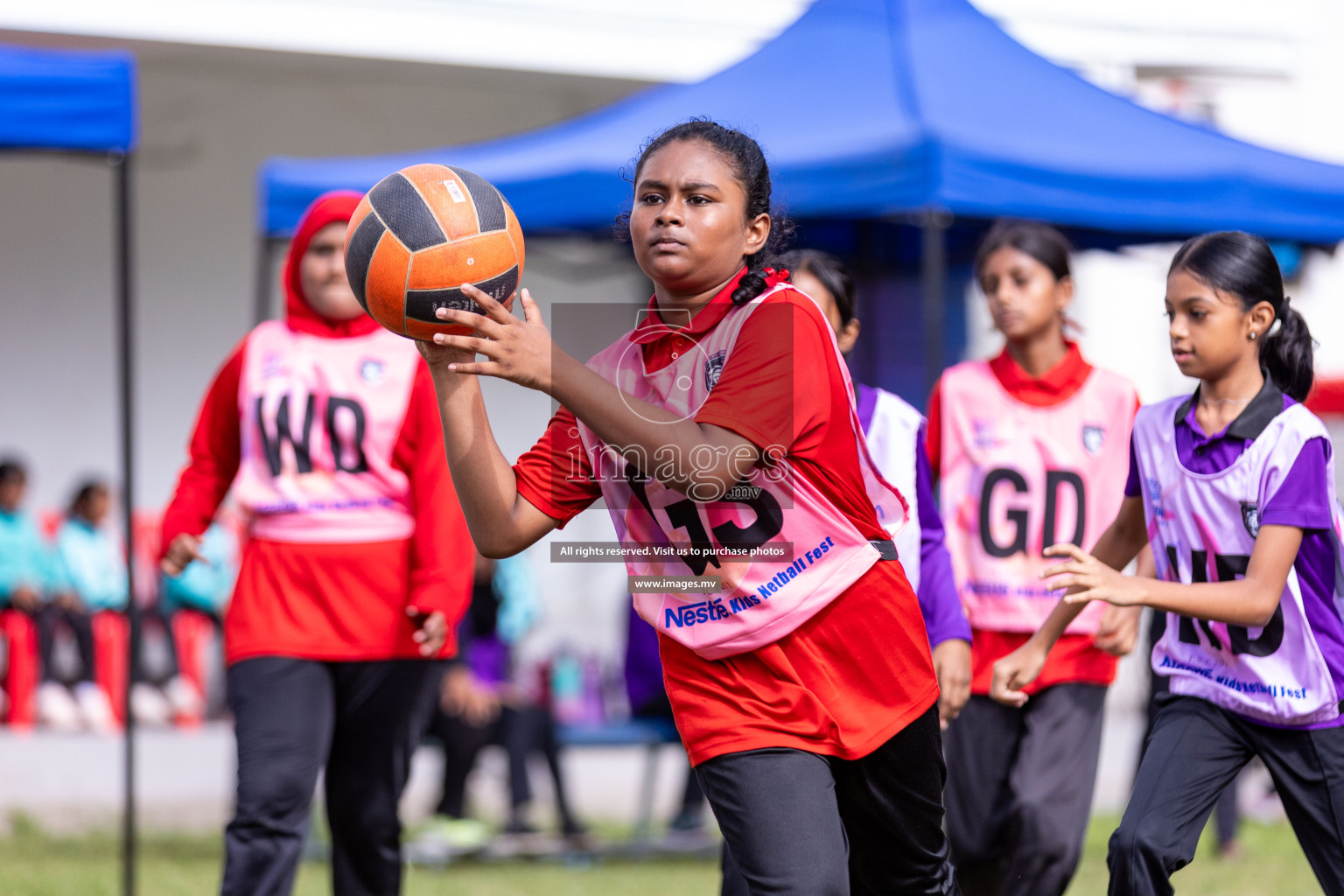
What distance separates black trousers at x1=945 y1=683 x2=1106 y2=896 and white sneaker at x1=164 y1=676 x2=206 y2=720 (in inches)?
244

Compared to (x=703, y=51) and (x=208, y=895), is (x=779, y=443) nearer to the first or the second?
(x=208, y=895)

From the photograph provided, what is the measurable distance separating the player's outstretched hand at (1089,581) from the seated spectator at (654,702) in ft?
13.3

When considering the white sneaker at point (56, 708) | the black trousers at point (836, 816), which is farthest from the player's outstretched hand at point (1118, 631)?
the white sneaker at point (56, 708)

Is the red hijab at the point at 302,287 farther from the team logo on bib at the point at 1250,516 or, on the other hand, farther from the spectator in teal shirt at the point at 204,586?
the spectator in teal shirt at the point at 204,586

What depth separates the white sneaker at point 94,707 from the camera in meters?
8.62

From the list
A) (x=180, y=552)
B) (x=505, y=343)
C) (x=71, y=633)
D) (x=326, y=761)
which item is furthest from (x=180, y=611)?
(x=505, y=343)

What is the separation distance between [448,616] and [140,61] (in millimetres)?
7572

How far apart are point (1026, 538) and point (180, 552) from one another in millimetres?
2380

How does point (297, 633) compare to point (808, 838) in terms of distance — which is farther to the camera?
point (297, 633)

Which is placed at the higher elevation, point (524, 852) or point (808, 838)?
point (808, 838)

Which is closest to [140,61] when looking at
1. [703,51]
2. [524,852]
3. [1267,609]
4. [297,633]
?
[703,51]

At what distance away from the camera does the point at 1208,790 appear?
3.17 m

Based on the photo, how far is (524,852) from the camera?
657 centimetres

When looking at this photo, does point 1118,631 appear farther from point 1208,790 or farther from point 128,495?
point 128,495
